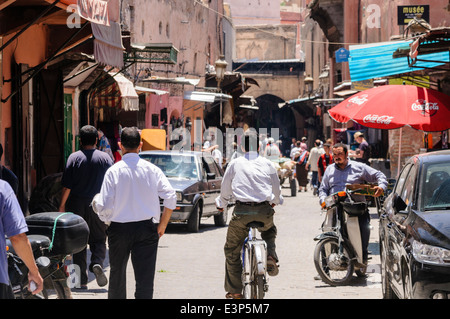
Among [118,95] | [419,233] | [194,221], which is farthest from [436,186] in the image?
[118,95]

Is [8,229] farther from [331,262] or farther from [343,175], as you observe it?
[343,175]

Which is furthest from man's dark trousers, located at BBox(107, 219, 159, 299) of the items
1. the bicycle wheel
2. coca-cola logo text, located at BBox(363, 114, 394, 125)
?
coca-cola logo text, located at BBox(363, 114, 394, 125)

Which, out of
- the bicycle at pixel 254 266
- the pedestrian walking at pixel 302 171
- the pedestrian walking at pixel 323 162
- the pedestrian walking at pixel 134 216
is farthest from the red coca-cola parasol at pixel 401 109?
the pedestrian walking at pixel 302 171

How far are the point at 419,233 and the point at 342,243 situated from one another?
3.24 metres

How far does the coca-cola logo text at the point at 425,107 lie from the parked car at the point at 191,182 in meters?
4.72

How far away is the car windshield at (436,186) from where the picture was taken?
727 centimetres

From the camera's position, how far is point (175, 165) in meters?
16.6

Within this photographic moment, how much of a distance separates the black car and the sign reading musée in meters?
12.3

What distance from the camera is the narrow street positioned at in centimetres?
914

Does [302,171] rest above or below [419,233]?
below

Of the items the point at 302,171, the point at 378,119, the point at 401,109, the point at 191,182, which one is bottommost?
the point at 302,171

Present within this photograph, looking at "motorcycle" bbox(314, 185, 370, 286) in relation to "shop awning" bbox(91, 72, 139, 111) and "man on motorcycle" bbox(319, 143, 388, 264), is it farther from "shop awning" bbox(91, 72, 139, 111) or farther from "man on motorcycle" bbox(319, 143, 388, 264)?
"shop awning" bbox(91, 72, 139, 111)

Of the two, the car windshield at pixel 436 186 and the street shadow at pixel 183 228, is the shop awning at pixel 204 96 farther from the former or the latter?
the car windshield at pixel 436 186

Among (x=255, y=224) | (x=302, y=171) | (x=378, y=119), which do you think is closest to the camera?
(x=255, y=224)
